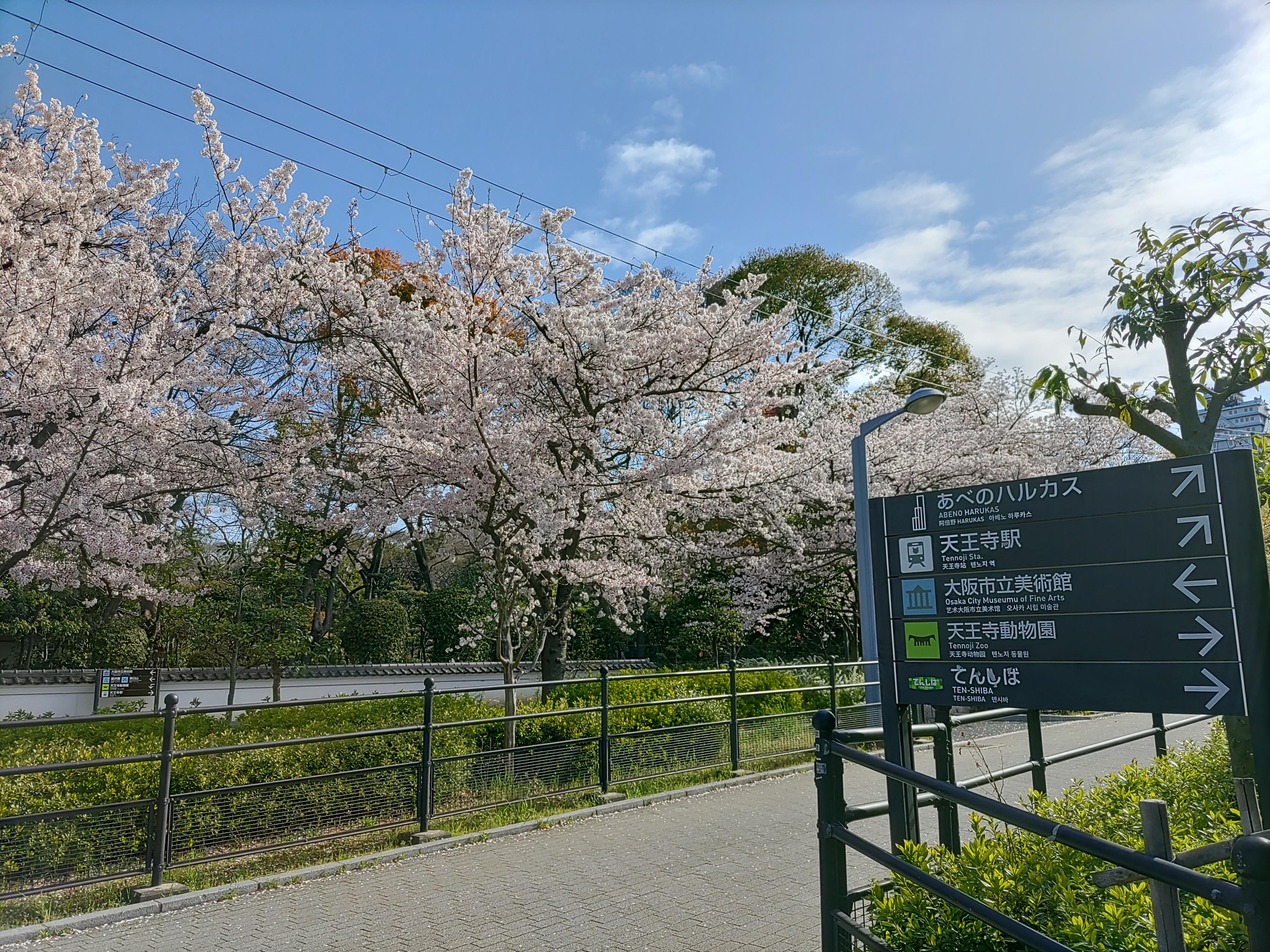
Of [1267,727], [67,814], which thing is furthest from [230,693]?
[1267,727]

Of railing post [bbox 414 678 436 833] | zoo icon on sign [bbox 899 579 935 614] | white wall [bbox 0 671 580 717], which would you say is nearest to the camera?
zoo icon on sign [bbox 899 579 935 614]

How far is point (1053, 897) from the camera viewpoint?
2703 millimetres

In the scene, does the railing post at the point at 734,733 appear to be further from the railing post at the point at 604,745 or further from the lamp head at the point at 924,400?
the lamp head at the point at 924,400

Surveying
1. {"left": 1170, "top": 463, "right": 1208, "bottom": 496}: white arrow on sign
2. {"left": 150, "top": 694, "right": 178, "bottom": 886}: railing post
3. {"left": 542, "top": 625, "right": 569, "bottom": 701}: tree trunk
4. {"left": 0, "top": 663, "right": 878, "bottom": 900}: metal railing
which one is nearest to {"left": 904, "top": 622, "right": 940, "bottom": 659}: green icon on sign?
{"left": 1170, "top": 463, "right": 1208, "bottom": 496}: white arrow on sign

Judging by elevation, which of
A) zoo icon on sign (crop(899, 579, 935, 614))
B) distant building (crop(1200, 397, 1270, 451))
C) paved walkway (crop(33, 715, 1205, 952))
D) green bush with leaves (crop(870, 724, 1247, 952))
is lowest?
paved walkway (crop(33, 715, 1205, 952))

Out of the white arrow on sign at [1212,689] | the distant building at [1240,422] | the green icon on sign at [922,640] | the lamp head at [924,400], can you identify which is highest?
the lamp head at [924,400]

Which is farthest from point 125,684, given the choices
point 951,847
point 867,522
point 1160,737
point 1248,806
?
point 1248,806

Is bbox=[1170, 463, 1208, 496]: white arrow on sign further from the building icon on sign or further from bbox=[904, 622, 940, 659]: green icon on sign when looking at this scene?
bbox=[904, 622, 940, 659]: green icon on sign

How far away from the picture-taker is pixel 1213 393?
193 inches

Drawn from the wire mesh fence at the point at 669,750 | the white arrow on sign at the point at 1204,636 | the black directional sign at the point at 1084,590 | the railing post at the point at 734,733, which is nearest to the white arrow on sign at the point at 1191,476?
the black directional sign at the point at 1084,590

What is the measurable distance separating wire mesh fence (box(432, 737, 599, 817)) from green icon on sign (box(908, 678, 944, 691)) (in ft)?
14.0

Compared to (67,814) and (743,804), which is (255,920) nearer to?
(67,814)

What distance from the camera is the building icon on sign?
411 centimetres

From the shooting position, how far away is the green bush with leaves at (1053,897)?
239 cm
